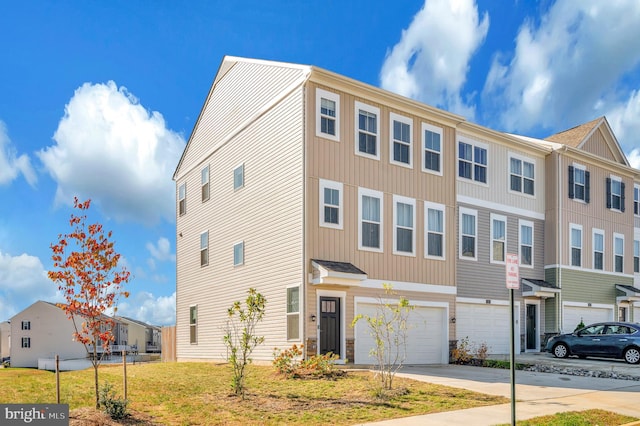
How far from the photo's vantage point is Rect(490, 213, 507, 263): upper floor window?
24.6 meters

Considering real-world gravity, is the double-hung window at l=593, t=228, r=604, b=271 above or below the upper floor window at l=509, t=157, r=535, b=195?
below

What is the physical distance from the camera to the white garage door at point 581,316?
2706 centimetres

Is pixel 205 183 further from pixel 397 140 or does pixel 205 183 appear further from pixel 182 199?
pixel 397 140

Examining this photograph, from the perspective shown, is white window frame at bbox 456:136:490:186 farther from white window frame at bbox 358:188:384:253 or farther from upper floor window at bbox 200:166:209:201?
upper floor window at bbox 200:166:209:201

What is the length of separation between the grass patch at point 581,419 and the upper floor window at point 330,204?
915 cm

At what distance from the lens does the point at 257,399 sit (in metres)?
12.5

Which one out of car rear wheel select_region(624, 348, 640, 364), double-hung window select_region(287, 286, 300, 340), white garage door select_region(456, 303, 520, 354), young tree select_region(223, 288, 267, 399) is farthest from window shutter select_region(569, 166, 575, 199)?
young tree select_region(223, 288, 267, 399)

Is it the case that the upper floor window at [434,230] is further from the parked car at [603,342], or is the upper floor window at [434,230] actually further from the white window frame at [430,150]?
the parked car at [603,342]

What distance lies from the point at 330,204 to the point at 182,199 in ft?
39.8

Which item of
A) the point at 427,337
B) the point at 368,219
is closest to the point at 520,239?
the point at 427,337

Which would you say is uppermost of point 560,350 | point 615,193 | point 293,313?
point 615,193

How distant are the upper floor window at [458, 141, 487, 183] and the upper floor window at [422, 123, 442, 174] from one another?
5.85 feet

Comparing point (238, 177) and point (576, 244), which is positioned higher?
point (238, 177)

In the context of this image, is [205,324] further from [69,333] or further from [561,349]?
[69,333]
